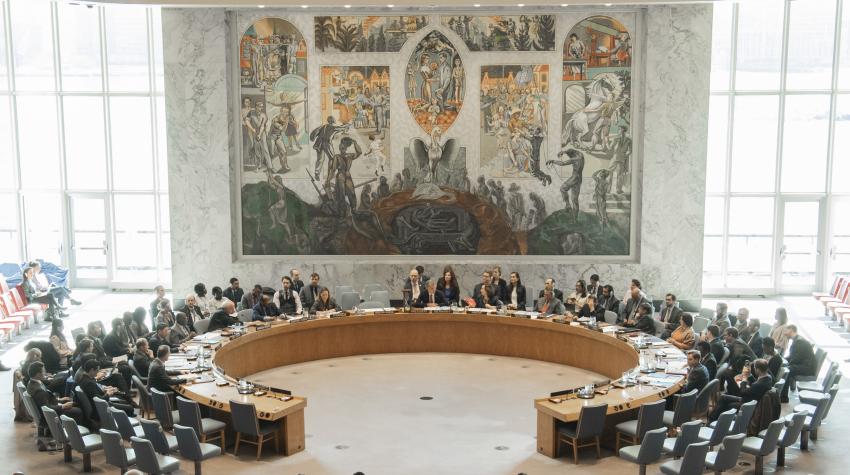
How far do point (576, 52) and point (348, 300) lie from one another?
23.1ft

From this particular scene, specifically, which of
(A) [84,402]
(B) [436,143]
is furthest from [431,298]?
(A) [84,402]

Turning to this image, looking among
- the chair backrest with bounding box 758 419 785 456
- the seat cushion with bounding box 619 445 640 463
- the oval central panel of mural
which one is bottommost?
the seat cushion with bounding box 619 445 640 463

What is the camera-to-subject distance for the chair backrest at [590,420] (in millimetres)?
10141

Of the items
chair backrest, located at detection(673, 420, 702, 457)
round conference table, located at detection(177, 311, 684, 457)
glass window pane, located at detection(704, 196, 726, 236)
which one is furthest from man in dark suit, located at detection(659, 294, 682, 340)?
glass window pane, located at detection(704, 196, 726, 236)

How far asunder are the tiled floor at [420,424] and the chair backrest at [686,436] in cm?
59

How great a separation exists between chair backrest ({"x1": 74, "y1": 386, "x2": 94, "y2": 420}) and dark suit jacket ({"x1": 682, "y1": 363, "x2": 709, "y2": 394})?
24.3 feet

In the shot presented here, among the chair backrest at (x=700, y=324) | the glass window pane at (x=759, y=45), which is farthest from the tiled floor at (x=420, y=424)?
the glass window pane at (x=759, y=45)

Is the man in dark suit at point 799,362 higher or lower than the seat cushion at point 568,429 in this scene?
higher

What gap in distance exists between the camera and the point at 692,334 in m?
→ 13.6

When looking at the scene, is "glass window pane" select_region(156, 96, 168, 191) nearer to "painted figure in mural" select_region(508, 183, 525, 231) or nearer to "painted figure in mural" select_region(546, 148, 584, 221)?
"painted figure in mural" select_region(508, 183, 525, 231)

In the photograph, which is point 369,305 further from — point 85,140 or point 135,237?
point 85,140

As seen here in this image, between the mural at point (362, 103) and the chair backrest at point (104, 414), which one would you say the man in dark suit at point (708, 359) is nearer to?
the chair backrest at point (104, 414)

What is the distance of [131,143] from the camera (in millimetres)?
20891

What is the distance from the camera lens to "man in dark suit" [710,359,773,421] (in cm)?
1045
